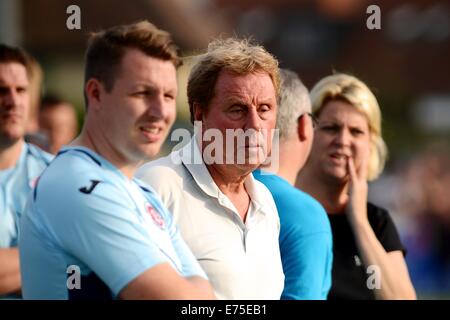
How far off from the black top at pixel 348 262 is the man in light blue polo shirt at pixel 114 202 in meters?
0.91

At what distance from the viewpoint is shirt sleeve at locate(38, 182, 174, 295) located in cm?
205

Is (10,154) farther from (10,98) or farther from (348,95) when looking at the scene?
(348,95)

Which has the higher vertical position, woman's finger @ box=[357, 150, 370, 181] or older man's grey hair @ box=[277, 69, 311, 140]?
older man's grey hair @ box=[277, 69, 311, 140]

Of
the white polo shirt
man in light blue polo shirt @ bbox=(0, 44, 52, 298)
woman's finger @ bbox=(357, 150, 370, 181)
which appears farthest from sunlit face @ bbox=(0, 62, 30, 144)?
woman's finger @ bbox=(357, 150, 370, 181)

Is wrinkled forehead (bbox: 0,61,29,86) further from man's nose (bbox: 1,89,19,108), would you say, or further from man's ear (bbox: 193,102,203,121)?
man's ear (bbox: 193,102,203,121)

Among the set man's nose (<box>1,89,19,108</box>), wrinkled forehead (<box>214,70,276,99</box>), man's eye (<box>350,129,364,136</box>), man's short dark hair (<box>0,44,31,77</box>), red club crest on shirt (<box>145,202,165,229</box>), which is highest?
man's short dark hair (<box>0,44,31,77</box>)

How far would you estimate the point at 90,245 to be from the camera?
2051mm

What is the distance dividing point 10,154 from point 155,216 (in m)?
0.92

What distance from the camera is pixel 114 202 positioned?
6.91ft

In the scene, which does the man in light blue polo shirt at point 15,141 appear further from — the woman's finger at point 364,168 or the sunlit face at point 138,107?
the woman's finger at point 364,168

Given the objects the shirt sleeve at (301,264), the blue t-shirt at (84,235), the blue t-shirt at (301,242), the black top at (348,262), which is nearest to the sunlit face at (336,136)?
the black top at (348,262)

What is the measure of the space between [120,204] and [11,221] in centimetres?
79

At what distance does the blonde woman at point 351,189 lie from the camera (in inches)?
122

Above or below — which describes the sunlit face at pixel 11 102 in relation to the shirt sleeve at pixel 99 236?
above
